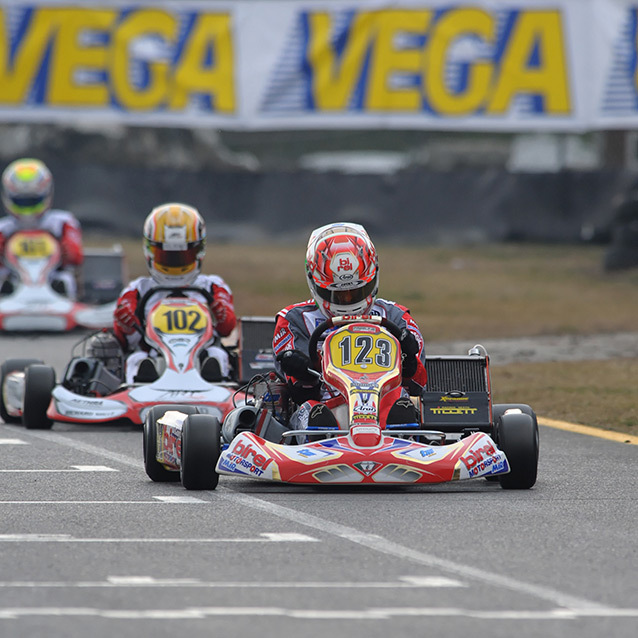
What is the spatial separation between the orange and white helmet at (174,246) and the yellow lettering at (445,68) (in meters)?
15.2

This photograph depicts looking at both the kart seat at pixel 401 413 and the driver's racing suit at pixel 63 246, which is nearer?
the kart seat at pixel 401 413

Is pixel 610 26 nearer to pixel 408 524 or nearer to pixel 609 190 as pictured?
pixel 609 190

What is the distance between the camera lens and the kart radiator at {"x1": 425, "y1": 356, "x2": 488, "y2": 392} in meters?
8.96

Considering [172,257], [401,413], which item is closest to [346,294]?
[401,413]

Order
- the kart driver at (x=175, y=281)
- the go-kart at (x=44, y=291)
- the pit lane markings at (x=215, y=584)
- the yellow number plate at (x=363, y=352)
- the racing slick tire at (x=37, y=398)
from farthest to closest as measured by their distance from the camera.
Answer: the go-kart at (x=44, y=291), the kart driver at (x=175, y=281), the racing slick tire at (x=37, y=398), the yellow number plate at (x=363, y=352), the pit lane markings at (x=215, y=584)

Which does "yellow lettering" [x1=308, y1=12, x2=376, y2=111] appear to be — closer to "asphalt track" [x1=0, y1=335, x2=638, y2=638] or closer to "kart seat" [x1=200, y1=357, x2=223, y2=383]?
"kart seat" [x1=200, y1=357, x2=223, y2=383]

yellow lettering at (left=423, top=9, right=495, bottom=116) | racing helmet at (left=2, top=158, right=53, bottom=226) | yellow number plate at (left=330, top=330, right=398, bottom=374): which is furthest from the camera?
yellow lettering at (left=423, top=9, right=495, bottom=116)

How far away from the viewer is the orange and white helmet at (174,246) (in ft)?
40.6

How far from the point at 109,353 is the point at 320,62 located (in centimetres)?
1615

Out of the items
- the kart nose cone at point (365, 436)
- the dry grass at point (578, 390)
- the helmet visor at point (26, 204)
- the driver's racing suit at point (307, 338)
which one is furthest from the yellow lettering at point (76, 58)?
the kart nose cone at point (365, 436)

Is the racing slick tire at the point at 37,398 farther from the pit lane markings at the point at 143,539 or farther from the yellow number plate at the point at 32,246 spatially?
the yellow number plate at the point at 32,246

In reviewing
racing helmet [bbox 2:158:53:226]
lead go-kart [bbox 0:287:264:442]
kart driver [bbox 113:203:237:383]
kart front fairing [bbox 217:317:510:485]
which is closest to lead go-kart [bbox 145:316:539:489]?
kart front fairing [bbox 217:317:510:485]

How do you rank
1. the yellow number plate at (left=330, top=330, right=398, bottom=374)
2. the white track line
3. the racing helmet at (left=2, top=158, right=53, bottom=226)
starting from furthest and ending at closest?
the racing helmet at (left=2, top=158, right=53, bottom=226) → the yellow number plate at (left=330, top=330, right=398, bottom=374) → the white track line

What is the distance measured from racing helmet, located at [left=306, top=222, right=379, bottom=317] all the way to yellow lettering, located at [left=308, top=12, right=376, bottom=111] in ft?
61.6
